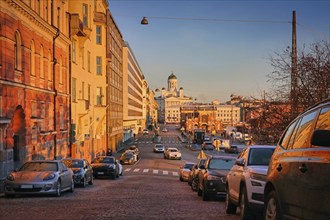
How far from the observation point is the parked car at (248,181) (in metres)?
9.99

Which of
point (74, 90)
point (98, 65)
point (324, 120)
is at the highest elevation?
point (98, 65)

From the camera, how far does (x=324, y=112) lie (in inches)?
238

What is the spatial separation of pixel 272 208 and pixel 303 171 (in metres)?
1.42

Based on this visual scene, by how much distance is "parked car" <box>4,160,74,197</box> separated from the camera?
1681cm

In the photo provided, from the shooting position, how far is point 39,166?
1850 centimetres

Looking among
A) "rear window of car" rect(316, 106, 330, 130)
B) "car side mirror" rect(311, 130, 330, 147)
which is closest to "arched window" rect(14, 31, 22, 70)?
"rear window of car" rect(316, 106, 330, 130)

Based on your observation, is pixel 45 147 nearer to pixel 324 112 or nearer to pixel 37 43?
pixel 37 43

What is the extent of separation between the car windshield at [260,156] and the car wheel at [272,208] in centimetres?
402

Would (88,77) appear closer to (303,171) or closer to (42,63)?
(42,63)

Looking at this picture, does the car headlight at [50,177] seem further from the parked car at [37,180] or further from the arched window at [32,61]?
the arched window at [32,61]

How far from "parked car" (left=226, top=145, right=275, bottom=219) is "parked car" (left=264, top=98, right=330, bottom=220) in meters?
2.40

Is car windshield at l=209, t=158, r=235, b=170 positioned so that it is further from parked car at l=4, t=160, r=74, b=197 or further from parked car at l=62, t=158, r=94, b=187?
parked car at l=62, t=158, r=94, b=187

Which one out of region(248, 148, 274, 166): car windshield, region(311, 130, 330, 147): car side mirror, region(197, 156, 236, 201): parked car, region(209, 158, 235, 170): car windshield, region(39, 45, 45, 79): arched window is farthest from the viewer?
region(39, 45, 45, 79): arched window

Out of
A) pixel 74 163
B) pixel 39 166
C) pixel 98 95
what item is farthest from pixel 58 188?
pixel 98 95
